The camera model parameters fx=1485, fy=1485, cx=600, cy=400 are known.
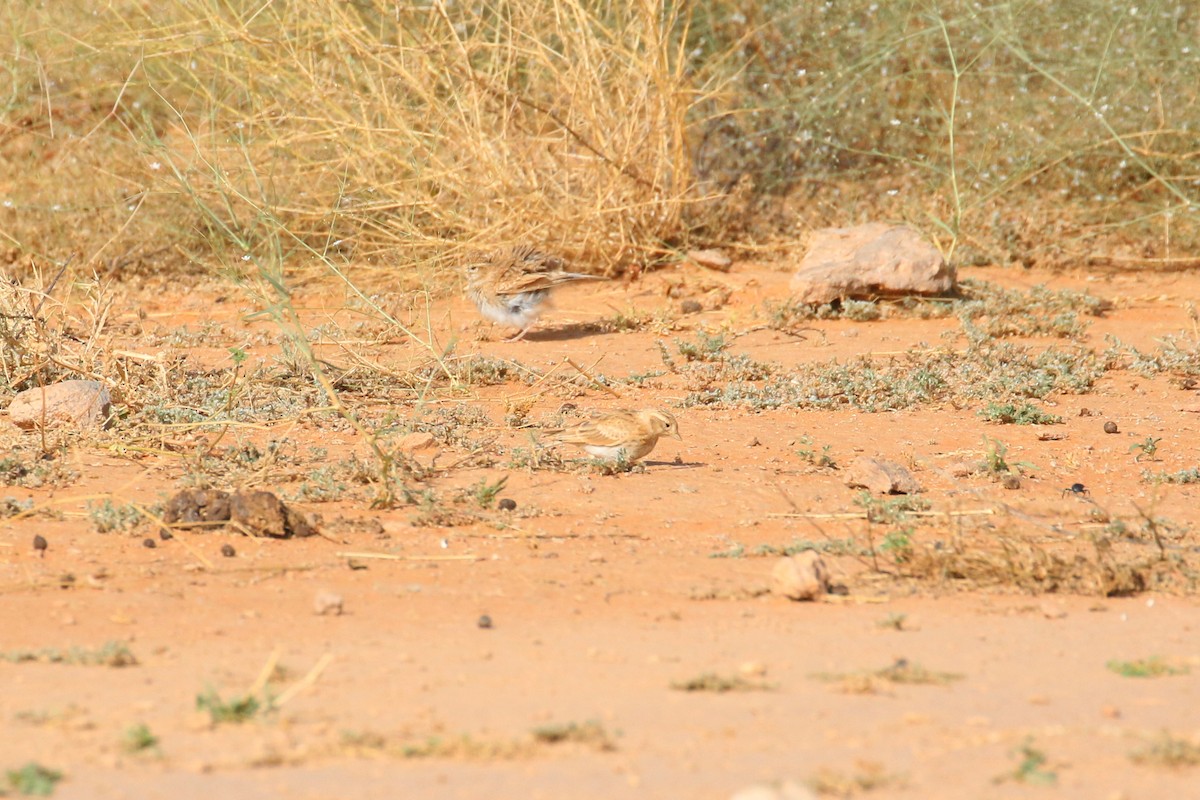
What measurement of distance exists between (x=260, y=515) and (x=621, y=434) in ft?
5.10

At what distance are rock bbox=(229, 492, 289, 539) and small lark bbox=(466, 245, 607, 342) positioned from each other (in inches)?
149

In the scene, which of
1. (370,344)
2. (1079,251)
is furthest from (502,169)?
(1079,251)

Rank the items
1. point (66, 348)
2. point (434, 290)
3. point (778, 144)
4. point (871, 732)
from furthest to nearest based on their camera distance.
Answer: point (778, 144), point (434, 290), point (66, 348), point (871, 732)

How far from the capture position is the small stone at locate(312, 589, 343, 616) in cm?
419

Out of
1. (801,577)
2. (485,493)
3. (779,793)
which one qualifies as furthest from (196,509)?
(779,793)

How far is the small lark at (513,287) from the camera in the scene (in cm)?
861

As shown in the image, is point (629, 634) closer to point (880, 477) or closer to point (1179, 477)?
point (880, 477)

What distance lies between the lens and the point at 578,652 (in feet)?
12.7

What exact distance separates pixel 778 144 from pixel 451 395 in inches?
202

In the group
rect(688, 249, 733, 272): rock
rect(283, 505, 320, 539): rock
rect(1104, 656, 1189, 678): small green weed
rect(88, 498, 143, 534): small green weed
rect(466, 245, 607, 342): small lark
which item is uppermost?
rect(1104, 656, 1189, 678): small green weed

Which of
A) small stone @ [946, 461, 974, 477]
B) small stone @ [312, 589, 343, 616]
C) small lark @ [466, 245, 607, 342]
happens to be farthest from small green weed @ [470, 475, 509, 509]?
small lark @ [466, 245, 607, 342]

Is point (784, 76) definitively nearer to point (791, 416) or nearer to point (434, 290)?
point (434, 290)

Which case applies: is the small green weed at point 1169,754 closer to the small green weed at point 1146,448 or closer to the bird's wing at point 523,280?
the small green weed at point 1146,448

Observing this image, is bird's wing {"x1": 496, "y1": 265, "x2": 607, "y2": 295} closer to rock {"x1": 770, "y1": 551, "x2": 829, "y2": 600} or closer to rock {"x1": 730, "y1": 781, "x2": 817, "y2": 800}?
rock {"x1": 770, "y1": 551, "x2": 829, "y2": 600}
